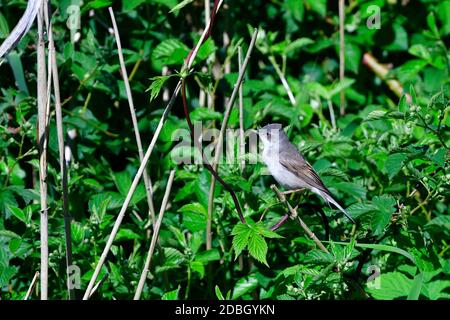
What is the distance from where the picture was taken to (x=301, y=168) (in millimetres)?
3984

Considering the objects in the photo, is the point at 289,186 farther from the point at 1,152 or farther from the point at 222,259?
the point at 1,152

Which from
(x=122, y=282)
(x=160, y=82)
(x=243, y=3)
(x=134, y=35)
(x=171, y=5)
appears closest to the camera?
(x=160, y=82)

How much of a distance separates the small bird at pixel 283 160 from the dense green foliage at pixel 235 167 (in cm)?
8

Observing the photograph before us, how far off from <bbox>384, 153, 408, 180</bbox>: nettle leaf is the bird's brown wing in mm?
471

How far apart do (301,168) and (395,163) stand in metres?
0.76

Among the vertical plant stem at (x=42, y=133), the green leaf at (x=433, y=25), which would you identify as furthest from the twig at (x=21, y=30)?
the green leaf at (x=433, y=25)

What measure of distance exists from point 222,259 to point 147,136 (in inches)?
40.0

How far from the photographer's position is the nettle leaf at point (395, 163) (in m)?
3.29

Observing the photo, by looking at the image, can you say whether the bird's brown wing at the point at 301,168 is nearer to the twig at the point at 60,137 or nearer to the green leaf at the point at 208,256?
the green leaf at the point at 208,256

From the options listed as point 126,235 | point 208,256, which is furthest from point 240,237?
point 126,235

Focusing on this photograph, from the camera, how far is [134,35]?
481 cm

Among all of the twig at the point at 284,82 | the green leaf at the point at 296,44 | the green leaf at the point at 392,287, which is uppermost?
the green leaf at the point at 296,44
